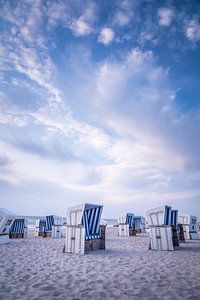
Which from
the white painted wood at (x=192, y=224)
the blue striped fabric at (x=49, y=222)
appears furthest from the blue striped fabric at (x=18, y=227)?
the white painted wood at (x=192, y=224)

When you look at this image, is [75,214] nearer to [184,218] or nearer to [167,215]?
[167,215]

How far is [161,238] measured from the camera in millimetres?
9883

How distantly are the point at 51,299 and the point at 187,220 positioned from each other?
14.6m

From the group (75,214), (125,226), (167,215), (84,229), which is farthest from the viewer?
(125,226)

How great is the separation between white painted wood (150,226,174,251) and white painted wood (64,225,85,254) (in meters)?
3.50

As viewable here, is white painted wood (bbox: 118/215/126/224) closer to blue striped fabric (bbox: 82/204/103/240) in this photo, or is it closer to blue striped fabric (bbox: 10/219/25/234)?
blue striped fabric (bbox: 10/219/25/234)

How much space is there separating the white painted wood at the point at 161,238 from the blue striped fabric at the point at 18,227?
1185 centimetres

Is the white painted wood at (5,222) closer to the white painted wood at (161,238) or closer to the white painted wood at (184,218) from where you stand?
the white painted wood at (161,238)

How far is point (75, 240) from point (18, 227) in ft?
34.5

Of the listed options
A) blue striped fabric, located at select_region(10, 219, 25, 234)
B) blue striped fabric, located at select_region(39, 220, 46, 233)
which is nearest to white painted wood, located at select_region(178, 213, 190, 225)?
blue striped fabric, located at select_region(39, 220, 46, 233)

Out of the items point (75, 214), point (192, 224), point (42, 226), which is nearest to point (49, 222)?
point (42, 226)

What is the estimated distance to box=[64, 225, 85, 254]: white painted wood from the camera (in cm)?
893

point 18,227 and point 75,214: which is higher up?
point 75,214

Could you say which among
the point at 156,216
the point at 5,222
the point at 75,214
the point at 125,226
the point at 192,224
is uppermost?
the point at 75,214
